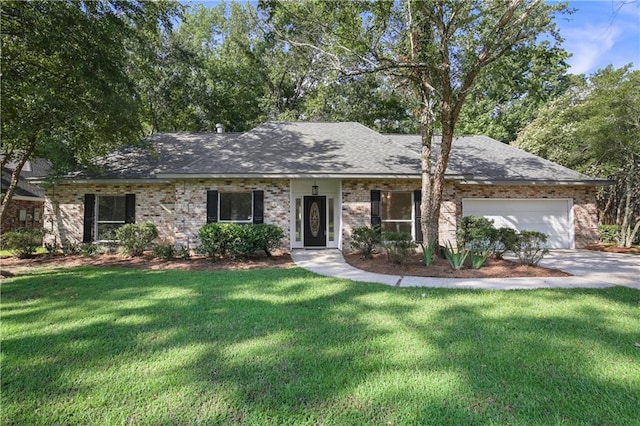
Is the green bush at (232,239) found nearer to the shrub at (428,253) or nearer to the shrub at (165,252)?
the shrub at (165,252)

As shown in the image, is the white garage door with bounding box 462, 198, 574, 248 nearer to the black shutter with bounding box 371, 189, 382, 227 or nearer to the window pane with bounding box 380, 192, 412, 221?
the window pane with bounding box 380, 192, 412, 221

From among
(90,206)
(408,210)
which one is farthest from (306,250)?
(90,206)

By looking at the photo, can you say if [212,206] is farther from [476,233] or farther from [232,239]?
[476,233]

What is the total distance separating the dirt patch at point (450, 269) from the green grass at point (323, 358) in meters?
1.56

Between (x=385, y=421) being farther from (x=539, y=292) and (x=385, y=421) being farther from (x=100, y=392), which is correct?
(x=539, y=292)

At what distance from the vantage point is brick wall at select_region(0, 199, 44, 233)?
1552 centimetres

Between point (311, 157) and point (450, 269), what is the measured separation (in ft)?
20.8

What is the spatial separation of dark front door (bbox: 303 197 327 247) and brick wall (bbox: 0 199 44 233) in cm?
1364

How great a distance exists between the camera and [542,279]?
7031mm

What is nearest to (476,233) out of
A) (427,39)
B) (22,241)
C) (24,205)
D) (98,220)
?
(427,39)

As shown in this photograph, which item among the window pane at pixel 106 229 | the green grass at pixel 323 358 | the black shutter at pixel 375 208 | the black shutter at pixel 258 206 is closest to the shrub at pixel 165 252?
the black shutter at pixel 258 206

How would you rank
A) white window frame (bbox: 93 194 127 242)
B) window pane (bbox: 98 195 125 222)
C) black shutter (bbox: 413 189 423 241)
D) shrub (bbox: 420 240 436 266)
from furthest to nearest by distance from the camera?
window pane (bbox: 98 195 125 222) → white window frame (bbox: 93 194 127 242) → black shutter (bbox: 413 189 423 241) → shrub (bbox: 420 240 436 266)

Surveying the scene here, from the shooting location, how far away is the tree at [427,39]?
7816 mm

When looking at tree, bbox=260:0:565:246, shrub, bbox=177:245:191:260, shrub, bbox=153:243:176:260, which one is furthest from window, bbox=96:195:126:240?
tree, bbox=260:0:565:246
